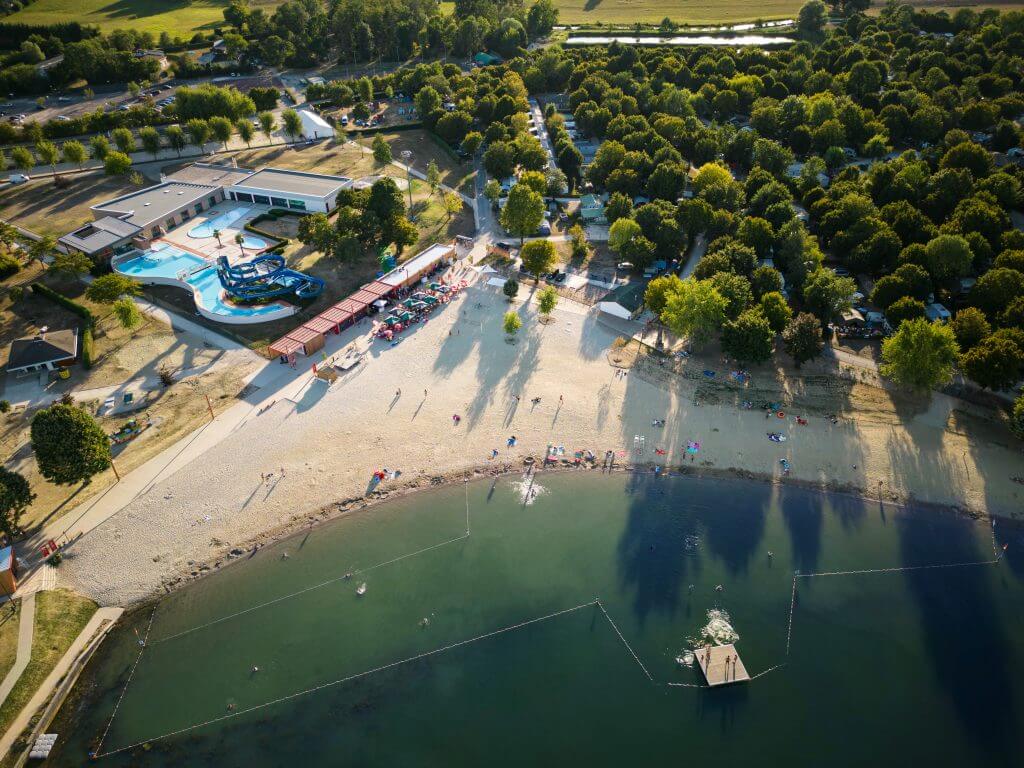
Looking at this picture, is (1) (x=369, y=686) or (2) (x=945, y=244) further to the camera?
(2) (x=945, y=244)

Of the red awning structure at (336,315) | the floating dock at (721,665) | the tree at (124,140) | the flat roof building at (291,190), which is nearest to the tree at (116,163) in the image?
the tree at (124,140)

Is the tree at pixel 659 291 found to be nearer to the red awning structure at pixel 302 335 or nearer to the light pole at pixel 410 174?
the red awning structure at pixel 302 335

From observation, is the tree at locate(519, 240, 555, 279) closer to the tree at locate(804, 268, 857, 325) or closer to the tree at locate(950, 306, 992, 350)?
the tree at locate(804, 268, 857, 325)

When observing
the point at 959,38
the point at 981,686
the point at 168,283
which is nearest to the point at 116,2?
the point at 168,283

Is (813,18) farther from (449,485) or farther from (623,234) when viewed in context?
(449,485)

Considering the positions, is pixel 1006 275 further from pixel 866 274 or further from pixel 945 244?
pixel 866 274

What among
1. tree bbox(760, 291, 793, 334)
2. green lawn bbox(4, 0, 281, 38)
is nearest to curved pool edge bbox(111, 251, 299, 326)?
tree bbox(760, 291, 793, 334)
